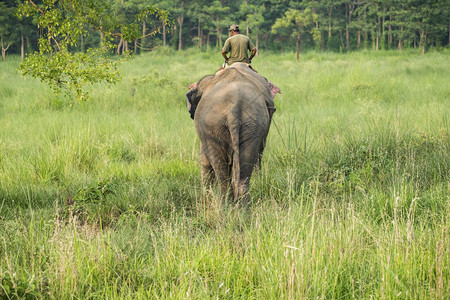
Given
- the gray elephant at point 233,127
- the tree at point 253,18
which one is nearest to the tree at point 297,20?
the tree at point 253,18

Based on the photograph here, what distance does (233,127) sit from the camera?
437 cm

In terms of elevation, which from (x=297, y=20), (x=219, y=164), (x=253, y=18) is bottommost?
(x=219, y=164)

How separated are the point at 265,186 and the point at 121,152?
2980 millimetres

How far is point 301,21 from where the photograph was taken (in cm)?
4475

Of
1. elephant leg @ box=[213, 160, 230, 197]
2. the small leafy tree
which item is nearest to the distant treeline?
the small leafy tree

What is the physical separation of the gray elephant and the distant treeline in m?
32.3

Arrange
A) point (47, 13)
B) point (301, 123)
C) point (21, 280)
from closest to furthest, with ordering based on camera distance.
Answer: point (21, 280), point (47, 13), point (301, 123)

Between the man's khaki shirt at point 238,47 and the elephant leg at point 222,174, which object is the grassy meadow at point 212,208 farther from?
the man's khaki shirt at point 238,47

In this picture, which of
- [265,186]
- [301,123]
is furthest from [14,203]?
[301,123]

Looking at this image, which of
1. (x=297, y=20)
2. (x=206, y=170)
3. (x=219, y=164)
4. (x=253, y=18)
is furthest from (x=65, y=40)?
(x=253, y=18)

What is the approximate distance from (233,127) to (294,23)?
1915 inches

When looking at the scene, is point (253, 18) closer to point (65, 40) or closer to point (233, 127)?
point (65, 40)

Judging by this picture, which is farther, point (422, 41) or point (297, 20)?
point (297, 20)

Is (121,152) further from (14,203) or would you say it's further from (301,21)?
(301,21)
